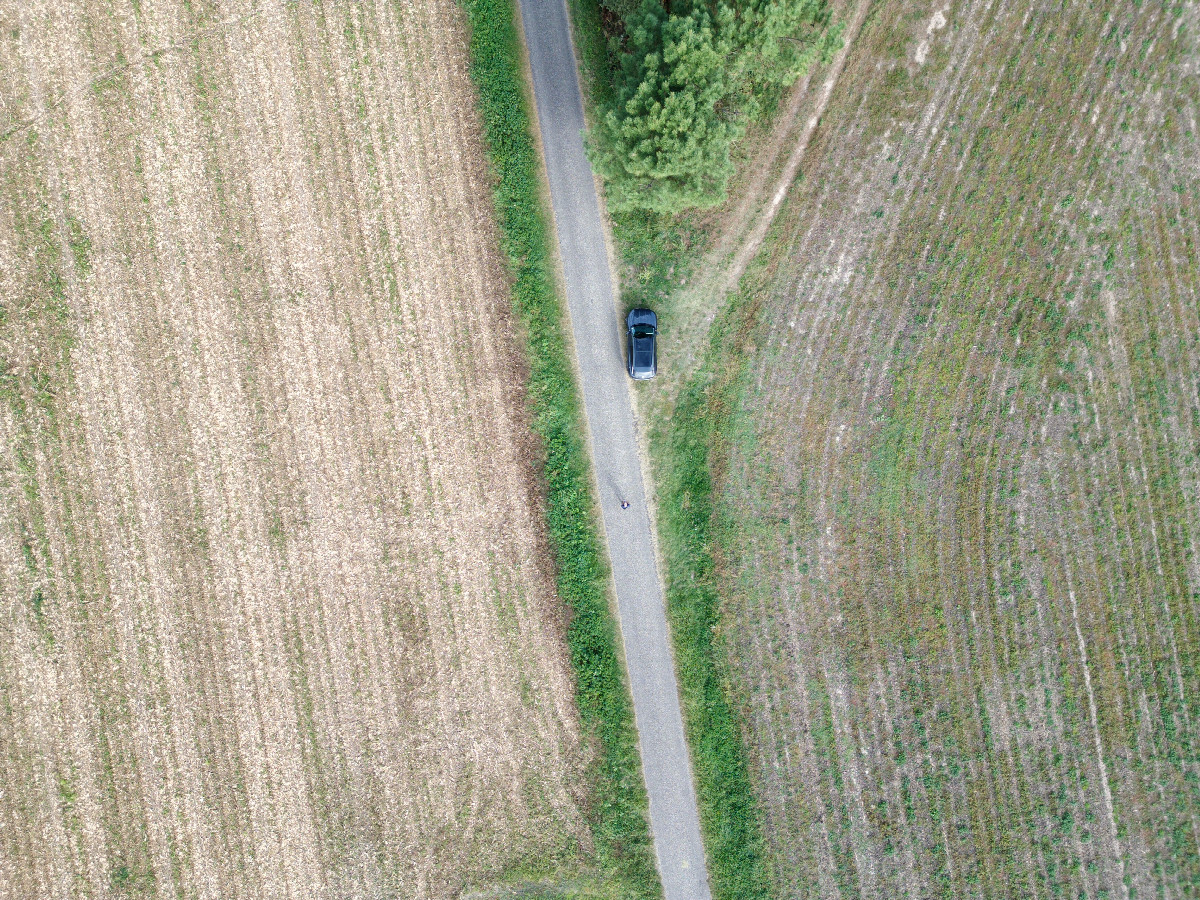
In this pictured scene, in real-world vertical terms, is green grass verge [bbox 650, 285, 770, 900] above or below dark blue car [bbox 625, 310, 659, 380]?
below

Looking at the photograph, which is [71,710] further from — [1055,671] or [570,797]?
[1055,671]

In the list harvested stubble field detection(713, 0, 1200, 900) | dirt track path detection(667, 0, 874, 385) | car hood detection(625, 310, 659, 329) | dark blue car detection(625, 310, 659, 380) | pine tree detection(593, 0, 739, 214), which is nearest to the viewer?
pine tree detection(593, 0, 739, 214)

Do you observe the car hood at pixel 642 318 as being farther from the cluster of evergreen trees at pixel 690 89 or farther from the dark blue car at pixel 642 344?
the cluster of evergreen trees at pixel 690 89

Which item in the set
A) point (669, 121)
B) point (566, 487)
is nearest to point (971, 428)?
point (566, 487)

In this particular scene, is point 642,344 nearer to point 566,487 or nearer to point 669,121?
point 566,487

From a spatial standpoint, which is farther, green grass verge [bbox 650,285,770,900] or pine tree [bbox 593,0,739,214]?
green grass verge [bbox 650,285,770,900]

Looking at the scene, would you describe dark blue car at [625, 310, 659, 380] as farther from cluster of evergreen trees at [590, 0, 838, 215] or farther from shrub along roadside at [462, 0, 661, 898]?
cluster of evergreen trees at [590, 0, 838, 215]

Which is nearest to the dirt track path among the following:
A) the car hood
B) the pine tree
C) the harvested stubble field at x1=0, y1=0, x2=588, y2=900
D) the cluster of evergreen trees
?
the car hood

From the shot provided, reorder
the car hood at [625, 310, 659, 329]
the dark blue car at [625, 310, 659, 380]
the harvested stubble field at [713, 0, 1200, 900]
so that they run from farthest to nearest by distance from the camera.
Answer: the harvested stubble field at [713, 0, 1200, 900], the car hood at [625, 310, 659, 329], the dark blue car at [625, 310, 659, 380]

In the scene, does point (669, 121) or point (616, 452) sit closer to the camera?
point (669, 121)
